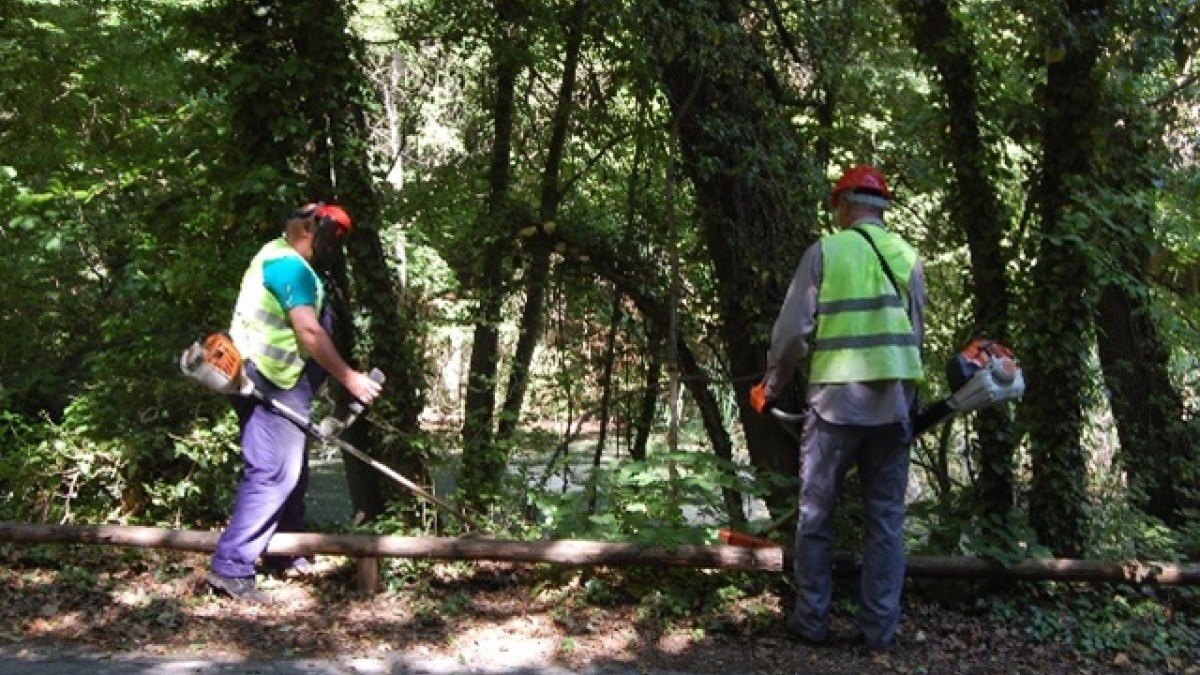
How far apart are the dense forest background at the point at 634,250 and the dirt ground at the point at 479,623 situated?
436mm

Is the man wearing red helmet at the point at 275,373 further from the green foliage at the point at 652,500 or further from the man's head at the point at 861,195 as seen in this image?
the man's head at the point at 861,195

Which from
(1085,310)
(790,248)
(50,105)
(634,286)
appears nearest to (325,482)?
(50,105)

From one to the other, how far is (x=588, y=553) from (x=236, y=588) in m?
1.75

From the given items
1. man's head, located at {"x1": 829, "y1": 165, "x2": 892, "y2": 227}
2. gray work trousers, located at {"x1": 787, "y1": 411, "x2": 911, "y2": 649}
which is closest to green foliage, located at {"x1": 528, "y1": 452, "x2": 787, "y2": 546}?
gray work trousers, located at {"x1": 787, "y1": 411, "x2": 911, "y2": 649}

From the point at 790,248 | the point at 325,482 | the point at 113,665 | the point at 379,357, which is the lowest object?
the point at 325,482

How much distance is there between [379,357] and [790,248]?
9.52ft

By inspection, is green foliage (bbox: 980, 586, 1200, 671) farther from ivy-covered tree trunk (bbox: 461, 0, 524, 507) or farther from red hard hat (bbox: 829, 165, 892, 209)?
ivy-covered tree trunk (bbox: 461, 0, 524, 507)

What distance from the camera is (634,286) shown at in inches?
343

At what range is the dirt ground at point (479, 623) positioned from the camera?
4.93 metres

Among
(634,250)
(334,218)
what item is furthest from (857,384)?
(634,250)

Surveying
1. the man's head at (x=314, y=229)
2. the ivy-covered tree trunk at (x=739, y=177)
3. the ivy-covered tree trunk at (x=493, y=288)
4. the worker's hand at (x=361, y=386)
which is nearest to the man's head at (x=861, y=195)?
the ivy-covered tree trunk at (x=739, y=177)

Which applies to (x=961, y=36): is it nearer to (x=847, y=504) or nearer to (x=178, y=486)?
(x=847, y=504)

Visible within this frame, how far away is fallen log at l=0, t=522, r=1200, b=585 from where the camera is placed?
5461 millimetres

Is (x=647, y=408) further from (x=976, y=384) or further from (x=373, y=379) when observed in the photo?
(x=976, y=384)
